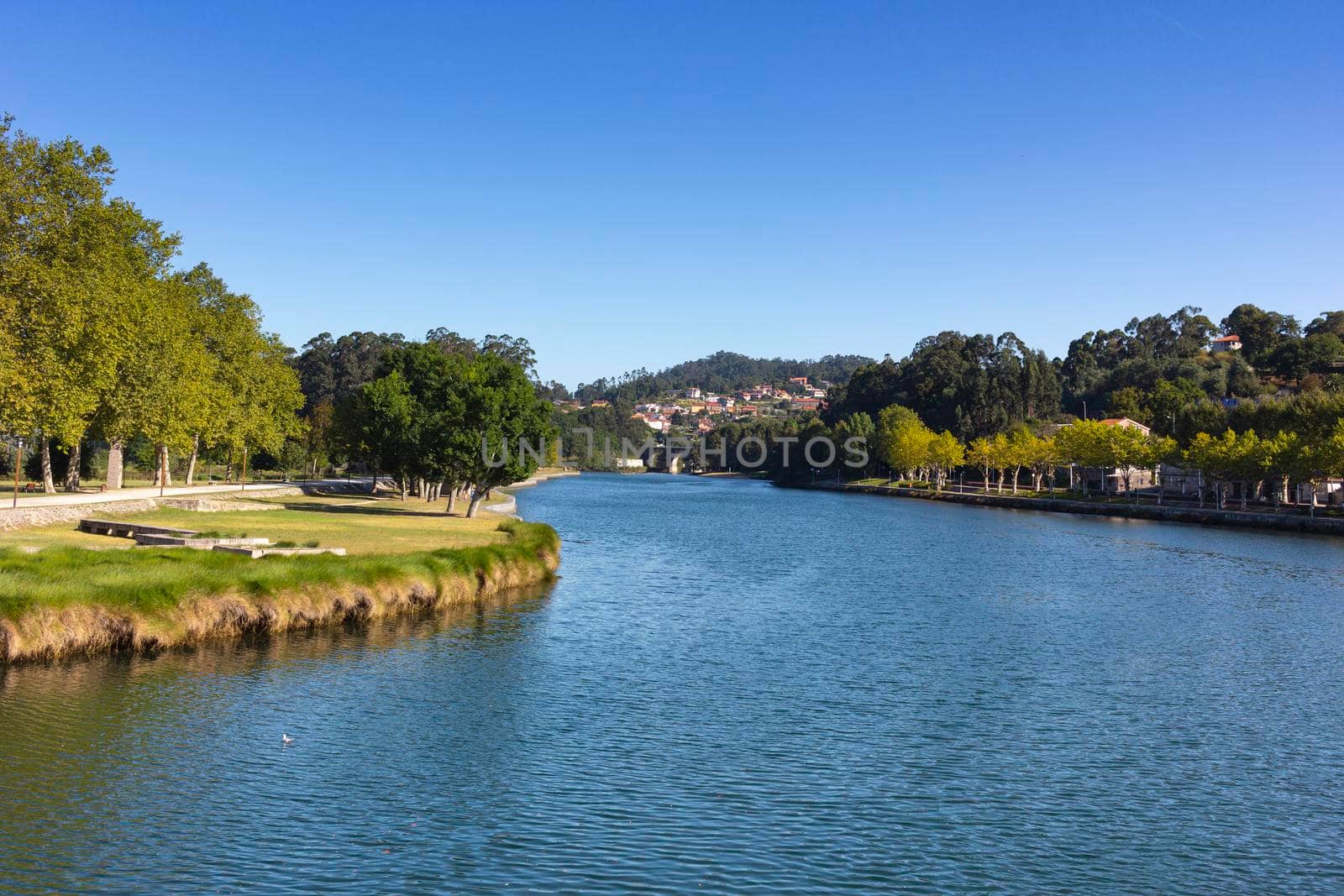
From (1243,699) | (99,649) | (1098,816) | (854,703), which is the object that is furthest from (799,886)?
(99,649)

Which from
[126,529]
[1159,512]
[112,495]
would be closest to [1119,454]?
[1159,512]

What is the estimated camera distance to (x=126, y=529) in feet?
154

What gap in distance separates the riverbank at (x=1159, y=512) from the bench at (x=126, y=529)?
86.6m

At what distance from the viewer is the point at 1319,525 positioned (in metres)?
90.4

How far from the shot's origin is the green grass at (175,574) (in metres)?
30.0

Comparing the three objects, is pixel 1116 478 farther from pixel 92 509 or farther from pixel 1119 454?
pixel 92 509

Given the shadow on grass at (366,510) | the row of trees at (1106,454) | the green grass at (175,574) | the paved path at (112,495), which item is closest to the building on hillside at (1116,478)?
the row of trees at (1106,454)

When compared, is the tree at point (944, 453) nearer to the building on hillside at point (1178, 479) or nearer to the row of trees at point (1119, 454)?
the row of trees at point (1119, 454)

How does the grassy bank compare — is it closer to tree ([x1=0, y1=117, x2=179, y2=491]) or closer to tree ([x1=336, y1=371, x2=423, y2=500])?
tree ([x1=0, y1=117, x2=179, y2=491])

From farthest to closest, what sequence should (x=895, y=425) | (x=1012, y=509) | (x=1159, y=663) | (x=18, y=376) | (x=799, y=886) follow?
1. (x=895, y=425)
2. (x=1012, y=509)
3. (x=18, y=376)
4. (x=1159, y=663)
5. (x=799, y=886)

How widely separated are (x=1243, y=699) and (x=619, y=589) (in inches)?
1044

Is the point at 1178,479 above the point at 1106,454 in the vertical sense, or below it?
below

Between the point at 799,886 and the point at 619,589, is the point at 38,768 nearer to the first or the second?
the point at 799,886

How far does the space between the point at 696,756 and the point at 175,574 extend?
67.4ft
